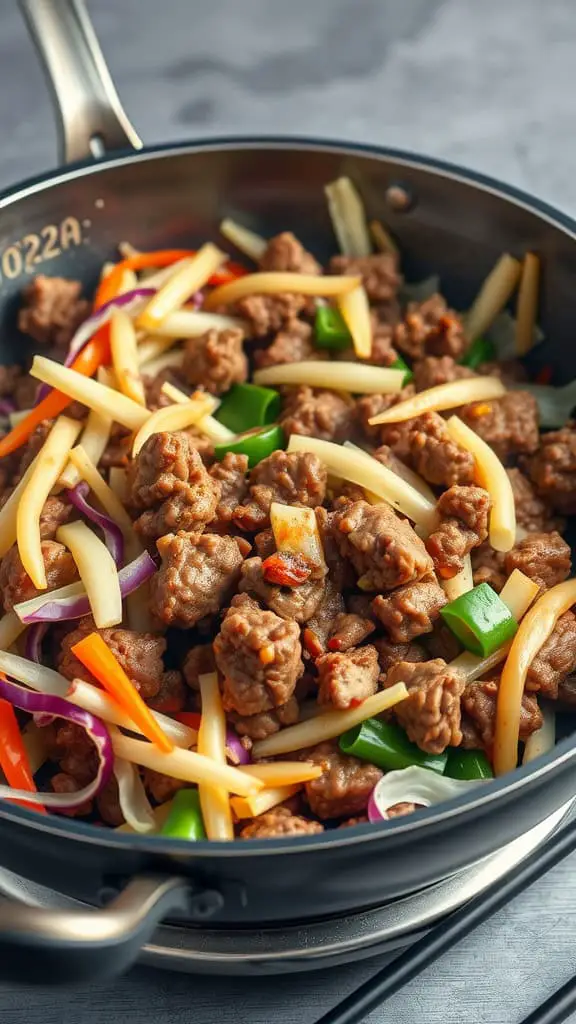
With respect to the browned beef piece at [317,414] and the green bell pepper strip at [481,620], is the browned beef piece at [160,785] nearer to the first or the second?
the green bell pepper strip at [481,620]

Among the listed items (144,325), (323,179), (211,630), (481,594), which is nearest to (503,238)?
(323,179)

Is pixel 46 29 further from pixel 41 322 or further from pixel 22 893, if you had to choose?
pixel 22 893

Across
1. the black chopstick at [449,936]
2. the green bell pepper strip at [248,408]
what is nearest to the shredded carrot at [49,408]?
the green bell pepper strip at [248,408]

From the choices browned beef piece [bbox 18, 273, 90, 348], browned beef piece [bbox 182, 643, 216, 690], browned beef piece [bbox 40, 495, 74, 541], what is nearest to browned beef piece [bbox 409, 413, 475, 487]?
browned beef piece [bbox 182, 643, 216, 690]

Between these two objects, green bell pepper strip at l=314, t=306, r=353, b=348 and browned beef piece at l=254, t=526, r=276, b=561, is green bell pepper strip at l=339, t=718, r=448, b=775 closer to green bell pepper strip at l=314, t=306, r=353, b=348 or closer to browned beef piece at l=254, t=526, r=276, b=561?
browned beef piece at l=254, t=526, r=276, b=561

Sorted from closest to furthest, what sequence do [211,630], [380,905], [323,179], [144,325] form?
[380,905] < [211,630] < [144,325] < [323,179]
